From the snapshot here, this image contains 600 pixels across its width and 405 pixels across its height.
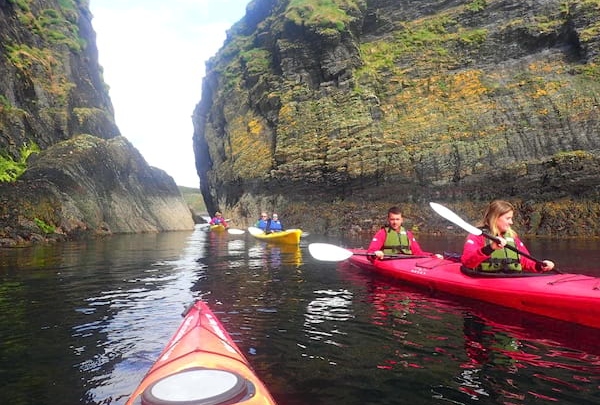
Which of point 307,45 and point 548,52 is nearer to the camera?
point 548,52

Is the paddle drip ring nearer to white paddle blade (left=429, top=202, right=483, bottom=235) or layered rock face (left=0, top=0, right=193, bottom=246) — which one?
white paddle blade (left=429, top=202, right=483, bottom=235)

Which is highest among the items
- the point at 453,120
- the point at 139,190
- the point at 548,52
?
the point at 548,52

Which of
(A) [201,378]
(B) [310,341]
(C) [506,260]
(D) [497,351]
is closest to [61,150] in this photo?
(B) [310,341]

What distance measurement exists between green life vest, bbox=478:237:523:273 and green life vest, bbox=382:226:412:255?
309 cm

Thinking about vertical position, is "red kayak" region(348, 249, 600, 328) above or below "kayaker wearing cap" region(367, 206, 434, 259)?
below

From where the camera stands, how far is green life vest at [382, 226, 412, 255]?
10203 mm

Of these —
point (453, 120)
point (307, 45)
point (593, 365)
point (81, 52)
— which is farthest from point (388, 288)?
point (81, 52)

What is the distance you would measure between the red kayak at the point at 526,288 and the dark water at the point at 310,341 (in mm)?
185

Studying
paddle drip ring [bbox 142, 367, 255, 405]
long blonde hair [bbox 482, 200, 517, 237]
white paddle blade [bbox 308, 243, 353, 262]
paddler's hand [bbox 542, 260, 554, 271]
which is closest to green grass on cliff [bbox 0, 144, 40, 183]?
white paddle blade [bbox 308, 243, 353, 262]

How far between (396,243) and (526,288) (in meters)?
3.92

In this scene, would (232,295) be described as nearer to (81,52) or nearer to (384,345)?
(384,345)

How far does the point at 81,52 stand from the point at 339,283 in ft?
132

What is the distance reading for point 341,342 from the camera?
5.40 meters

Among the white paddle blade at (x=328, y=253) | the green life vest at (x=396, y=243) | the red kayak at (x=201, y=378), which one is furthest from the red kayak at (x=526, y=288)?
the red kayak at (x=201, y=378)
